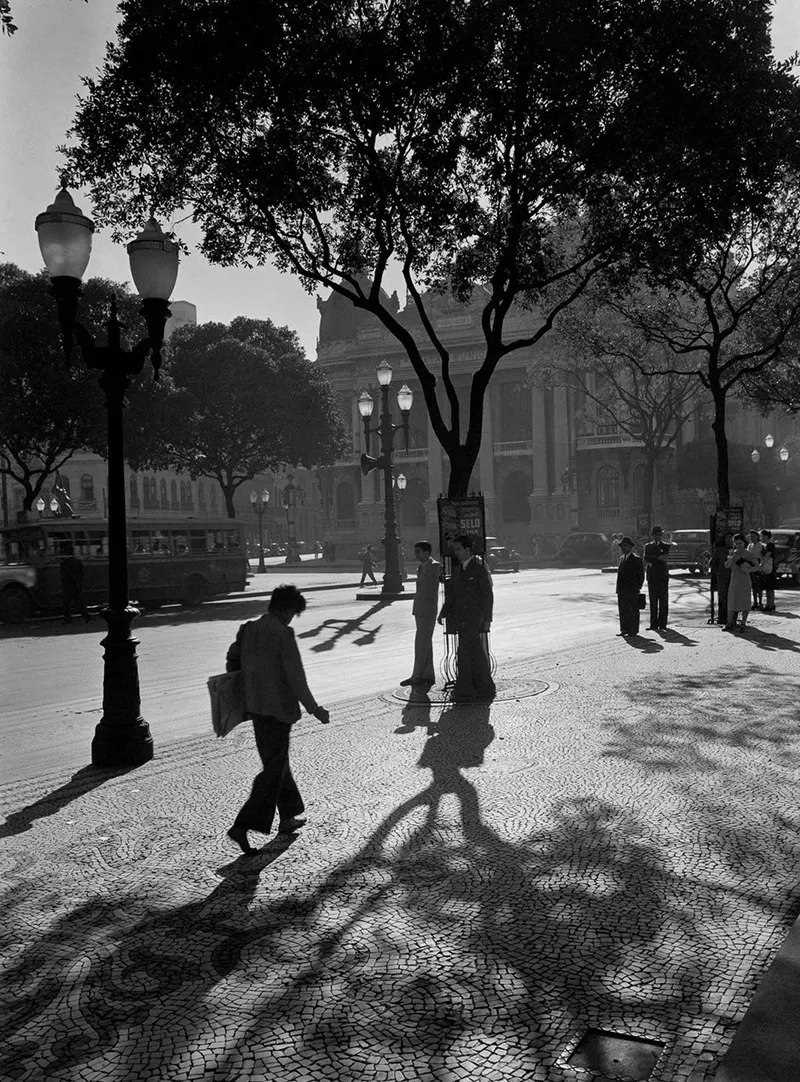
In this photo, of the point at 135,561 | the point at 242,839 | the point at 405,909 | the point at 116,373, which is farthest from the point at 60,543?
the point at 405,909

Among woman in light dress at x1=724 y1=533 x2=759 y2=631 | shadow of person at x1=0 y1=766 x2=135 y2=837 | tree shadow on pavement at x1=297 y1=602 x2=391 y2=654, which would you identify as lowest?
tree shadow on pavement at x1=297 y1=602 x2=391 y2=654

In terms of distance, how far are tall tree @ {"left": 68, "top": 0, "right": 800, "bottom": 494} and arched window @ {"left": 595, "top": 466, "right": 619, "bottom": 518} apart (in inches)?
2057

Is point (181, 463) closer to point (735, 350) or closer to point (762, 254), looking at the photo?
point (735, 350)

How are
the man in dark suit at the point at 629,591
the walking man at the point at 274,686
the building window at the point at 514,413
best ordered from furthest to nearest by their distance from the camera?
the building window at the point at 514,413, the man in dark suit at the point at 629,591, the walking man at the point at 274,686

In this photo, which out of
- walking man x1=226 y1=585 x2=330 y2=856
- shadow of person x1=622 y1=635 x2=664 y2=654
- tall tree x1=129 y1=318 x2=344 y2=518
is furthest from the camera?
tall tree x1=129 y1=318 x2=344 y2=518

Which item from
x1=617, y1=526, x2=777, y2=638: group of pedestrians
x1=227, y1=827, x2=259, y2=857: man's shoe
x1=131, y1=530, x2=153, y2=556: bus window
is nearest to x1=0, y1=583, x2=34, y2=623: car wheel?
x1=131, y1=530, x2=153, y2=556: bus window

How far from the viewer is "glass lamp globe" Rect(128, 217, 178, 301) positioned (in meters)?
8.38

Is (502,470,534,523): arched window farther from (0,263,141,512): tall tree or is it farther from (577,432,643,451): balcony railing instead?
(0,263,141,512): tall tree

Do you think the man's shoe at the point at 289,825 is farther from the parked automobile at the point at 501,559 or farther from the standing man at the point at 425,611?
the parked automobile at the point at 501,559

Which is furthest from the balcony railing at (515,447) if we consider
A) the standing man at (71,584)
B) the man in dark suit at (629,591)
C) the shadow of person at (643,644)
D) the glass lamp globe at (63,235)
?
the glass lamp globe at (63,235)

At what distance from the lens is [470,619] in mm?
10438

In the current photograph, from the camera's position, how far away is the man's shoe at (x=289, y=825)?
5966 mm

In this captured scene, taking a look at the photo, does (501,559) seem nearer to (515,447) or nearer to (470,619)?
(515,447)

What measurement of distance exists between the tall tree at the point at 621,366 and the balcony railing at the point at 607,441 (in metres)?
11.8
